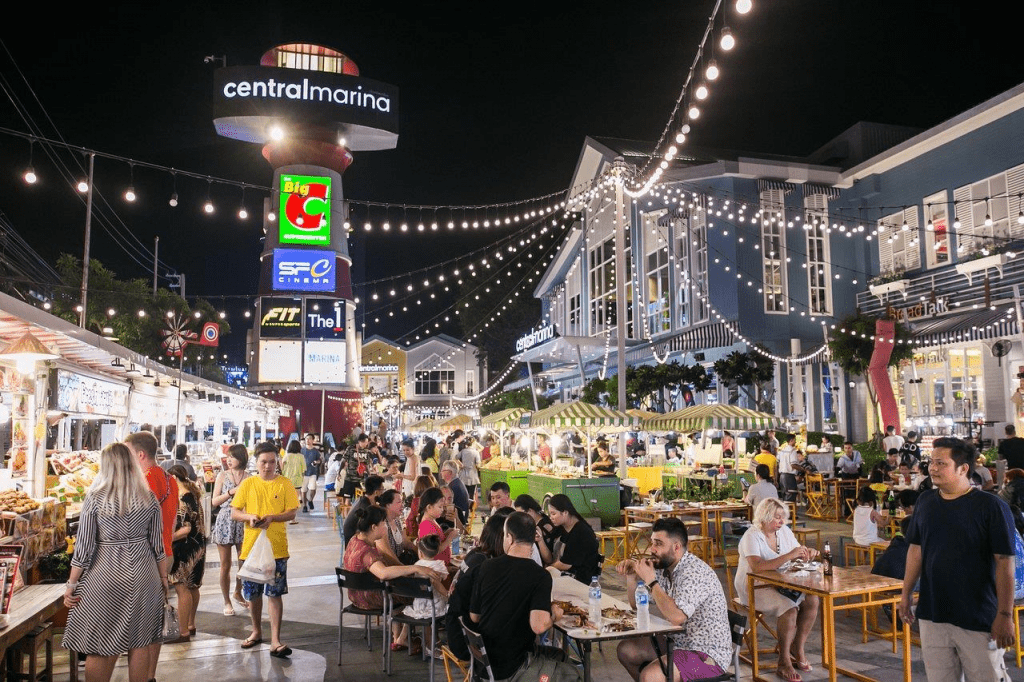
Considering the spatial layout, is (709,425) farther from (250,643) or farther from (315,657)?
(250,643)

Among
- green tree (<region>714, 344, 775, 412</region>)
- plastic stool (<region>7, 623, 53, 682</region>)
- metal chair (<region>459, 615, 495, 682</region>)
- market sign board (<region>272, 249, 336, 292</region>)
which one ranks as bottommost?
plastic stool (<region>7, 623, 53, 682</region>)

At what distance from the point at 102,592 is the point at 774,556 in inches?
187

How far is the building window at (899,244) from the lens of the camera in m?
21.6

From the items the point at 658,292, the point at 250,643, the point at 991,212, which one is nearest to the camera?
the point at 250,643

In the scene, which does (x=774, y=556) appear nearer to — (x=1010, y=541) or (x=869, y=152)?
(x=1010, y=541)

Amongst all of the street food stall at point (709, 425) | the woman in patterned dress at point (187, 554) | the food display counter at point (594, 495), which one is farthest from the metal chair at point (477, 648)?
the street food stall at point (709, 425)

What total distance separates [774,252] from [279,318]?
22.9 metres

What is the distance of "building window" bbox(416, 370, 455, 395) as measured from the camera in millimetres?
60156

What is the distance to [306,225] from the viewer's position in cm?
3684

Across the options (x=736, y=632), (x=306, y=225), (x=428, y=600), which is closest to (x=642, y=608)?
(x=736, y=632)

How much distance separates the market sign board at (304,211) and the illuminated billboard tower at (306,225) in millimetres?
47

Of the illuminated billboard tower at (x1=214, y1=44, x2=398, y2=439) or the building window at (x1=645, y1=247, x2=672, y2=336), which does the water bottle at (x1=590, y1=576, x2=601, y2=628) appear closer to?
the building window at (x1=645, y1=247, x2=672, y2=336)

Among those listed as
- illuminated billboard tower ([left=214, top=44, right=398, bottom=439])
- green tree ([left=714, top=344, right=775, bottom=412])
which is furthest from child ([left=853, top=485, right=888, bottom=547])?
illuminated billboard tower ([left=214, top=44, right=398, bottom=439])

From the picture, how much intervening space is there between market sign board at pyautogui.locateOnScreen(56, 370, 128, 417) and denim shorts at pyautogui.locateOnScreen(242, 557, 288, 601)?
3775 mm
